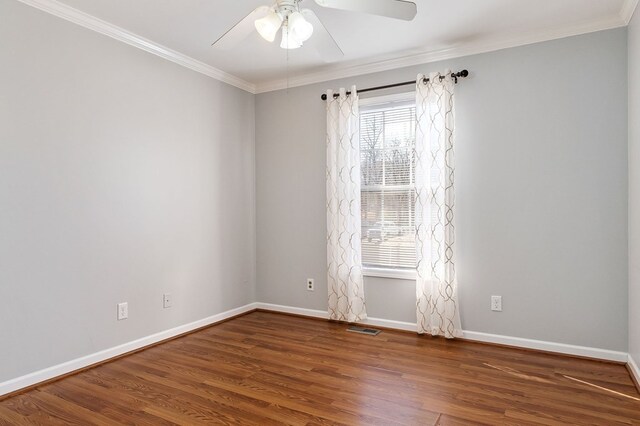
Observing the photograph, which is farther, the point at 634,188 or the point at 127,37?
the point at 127,37

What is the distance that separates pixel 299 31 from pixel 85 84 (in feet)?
5.95

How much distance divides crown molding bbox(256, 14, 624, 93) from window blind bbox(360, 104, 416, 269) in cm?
40

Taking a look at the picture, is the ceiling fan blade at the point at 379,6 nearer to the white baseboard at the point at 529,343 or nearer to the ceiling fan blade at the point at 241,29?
the ceiling fan blade at the point at 241,29

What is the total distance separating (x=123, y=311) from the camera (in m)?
3.06

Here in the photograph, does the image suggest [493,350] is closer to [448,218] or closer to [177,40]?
[448,218]

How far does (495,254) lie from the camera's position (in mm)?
3242

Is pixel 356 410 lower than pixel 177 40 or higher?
lower

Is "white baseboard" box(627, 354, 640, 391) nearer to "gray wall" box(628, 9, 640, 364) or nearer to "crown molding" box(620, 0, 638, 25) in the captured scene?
"gray wall" box(628, 9, 640, 364)

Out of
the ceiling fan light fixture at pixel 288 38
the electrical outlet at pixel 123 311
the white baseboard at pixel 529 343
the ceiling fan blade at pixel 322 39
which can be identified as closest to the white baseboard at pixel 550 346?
the white baseboard at pixel 529 343

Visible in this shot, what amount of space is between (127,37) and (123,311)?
85.1 inches

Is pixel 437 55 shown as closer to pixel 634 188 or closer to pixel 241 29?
pixel 634 188

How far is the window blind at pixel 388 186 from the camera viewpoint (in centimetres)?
364

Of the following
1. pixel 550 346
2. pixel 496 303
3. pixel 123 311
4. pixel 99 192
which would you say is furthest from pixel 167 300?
pixel 550 346

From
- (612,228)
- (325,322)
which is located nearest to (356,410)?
(325,322)
